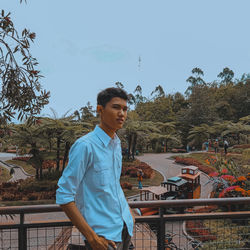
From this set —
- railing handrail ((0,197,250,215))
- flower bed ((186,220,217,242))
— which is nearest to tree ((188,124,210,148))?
flower bed ((186,220,217,242))

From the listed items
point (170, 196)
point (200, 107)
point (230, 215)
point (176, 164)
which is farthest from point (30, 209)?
point (200, 107)

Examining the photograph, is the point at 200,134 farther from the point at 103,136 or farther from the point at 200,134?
the point at 103,136

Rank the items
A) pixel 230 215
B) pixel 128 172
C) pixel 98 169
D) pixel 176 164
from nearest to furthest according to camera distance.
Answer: pixel 98 169 < pixel 230 215 < pixel 128 172 < pixel 176 164

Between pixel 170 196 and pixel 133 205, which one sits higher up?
pixel 133 205

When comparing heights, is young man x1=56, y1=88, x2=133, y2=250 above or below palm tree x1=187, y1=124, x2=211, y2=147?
above

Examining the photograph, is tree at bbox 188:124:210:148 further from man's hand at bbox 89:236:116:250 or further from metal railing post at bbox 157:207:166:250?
man's hand at bbox 89:236:116:250

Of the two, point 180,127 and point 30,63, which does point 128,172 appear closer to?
point 30,63

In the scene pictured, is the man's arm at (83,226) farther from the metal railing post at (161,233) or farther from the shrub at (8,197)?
the shrub at (8,197)

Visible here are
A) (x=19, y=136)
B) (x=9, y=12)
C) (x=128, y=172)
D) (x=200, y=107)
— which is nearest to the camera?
(x=9, y=12)

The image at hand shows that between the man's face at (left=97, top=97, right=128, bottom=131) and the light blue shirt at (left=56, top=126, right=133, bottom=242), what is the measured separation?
89 mm

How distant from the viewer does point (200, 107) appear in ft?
92.2

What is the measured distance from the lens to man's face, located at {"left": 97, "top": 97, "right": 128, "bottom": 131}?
1.30 m

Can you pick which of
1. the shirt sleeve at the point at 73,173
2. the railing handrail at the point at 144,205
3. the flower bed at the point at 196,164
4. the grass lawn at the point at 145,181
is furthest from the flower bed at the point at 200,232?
the flower bed at the point at 196,164

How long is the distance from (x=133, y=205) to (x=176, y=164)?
1750 centimetres
